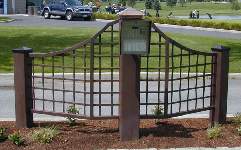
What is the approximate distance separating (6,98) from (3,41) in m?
7.92

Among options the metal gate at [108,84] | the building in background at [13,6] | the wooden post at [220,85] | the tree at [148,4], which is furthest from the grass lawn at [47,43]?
the tree at [148,4]

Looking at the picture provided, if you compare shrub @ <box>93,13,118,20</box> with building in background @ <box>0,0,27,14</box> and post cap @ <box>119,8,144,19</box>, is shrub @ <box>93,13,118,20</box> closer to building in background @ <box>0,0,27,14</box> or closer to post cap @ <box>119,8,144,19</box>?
building in background @ <box>0,0,27,14</box>

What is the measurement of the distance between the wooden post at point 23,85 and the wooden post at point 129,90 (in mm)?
1400

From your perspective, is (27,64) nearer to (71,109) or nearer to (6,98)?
(71,109)

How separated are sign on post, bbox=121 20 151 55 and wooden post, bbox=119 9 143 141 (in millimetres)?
64

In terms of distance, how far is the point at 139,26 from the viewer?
6.61 m

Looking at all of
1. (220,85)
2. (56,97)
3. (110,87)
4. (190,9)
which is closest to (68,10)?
(110,87)

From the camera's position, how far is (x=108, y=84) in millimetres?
12820

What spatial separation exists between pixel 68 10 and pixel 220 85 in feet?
109

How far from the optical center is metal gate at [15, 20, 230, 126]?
6.92 metres

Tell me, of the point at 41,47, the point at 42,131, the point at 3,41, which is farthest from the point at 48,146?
the point at 3,41

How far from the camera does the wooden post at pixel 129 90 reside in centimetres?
660

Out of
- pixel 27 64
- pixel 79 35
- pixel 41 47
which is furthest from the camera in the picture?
pixel 79 35

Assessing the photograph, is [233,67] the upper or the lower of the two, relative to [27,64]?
lower
